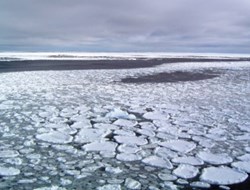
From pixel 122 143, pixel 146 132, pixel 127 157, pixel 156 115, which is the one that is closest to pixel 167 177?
pixel 127 157

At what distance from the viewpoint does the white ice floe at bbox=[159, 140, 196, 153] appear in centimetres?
442

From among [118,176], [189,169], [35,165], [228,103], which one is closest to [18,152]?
[35,165]

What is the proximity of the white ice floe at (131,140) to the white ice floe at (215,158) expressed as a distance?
0.96m

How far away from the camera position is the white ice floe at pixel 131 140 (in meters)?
4.70

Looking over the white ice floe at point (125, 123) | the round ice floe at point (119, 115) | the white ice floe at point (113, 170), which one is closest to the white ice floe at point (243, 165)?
the white ice floe at point (113, 170)

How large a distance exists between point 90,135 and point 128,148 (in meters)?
0.90

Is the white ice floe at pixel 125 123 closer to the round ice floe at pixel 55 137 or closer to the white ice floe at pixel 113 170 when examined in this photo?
the round ice floe at pixel 55 137

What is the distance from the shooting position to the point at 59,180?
327 centimetres

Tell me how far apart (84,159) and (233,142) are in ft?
8.19

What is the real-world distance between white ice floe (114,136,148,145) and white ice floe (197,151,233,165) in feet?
3.16

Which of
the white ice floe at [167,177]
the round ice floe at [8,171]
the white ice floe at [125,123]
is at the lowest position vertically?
the white ice floe at [167,177]

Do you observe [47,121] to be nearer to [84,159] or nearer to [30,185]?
[84,159]

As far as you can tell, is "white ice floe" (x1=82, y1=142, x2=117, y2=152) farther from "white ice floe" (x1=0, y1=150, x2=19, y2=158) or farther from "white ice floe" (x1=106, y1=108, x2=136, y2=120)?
"white ice floe" (x1=106, y1=108, x2=136, y2=120)

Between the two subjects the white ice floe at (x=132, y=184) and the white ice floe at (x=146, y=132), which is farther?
the white ice floe at (x=146, y=132)
